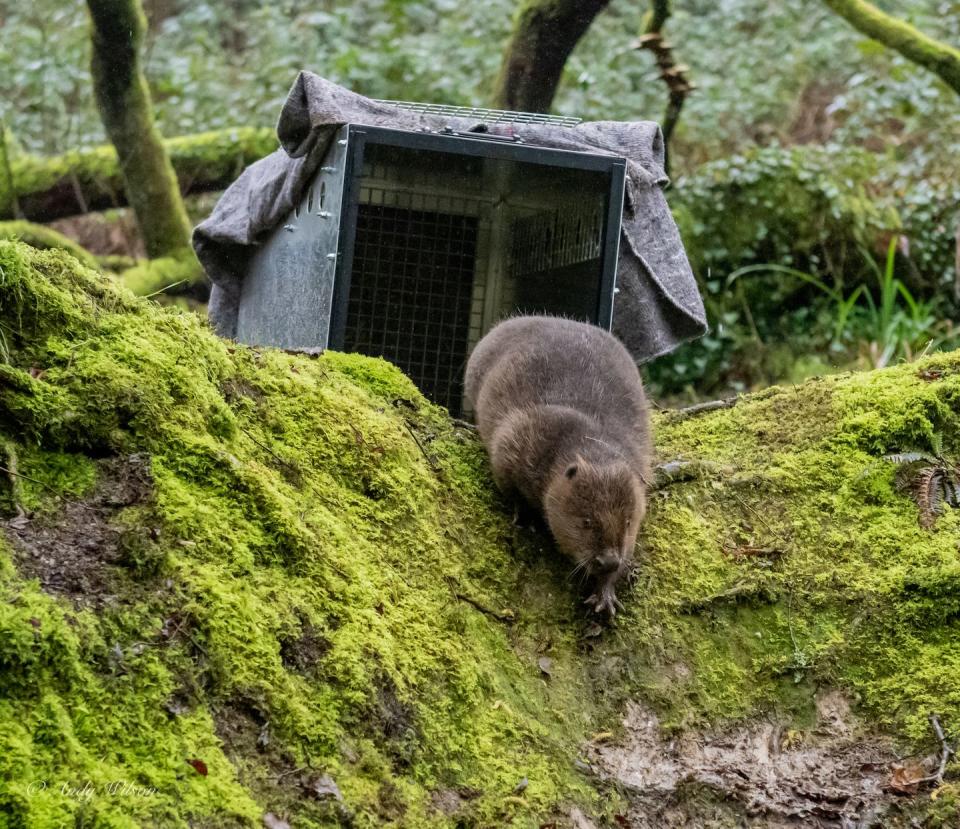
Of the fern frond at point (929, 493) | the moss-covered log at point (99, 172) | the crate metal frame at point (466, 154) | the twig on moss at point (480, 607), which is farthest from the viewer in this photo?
the moss-covered log at point (99, 172)

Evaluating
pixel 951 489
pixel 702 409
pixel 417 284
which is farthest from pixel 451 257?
pixel 951 489

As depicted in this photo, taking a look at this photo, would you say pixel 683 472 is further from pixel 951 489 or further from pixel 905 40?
pixel 905 40

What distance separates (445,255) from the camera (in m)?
7.42

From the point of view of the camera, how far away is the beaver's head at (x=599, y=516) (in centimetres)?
461

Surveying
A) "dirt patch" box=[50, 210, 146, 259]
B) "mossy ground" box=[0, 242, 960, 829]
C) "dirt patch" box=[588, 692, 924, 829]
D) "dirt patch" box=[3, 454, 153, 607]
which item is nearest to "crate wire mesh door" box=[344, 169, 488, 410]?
"mossy ground" box=[0, 242, 960, 829]

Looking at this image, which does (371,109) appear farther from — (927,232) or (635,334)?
(927,232)

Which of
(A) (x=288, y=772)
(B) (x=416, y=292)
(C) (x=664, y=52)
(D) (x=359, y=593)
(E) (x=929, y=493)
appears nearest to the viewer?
(A) (x=288, y=772)

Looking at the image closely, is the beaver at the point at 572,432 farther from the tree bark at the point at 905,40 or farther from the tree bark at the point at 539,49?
the tree bark at the point at 905,40

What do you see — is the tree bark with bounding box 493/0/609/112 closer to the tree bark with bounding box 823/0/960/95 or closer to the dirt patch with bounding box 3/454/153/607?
the tree bark with bounding box 823/0/960/95

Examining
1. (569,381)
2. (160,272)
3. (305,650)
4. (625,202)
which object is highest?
(625,202)

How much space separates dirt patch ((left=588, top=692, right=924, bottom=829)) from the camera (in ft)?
12.5

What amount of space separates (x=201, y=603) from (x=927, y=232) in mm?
10861

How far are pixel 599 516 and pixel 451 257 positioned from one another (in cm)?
322

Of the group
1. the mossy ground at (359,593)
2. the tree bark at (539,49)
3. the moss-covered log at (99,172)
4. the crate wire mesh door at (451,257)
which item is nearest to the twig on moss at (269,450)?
the mossy ground at (359,593)
